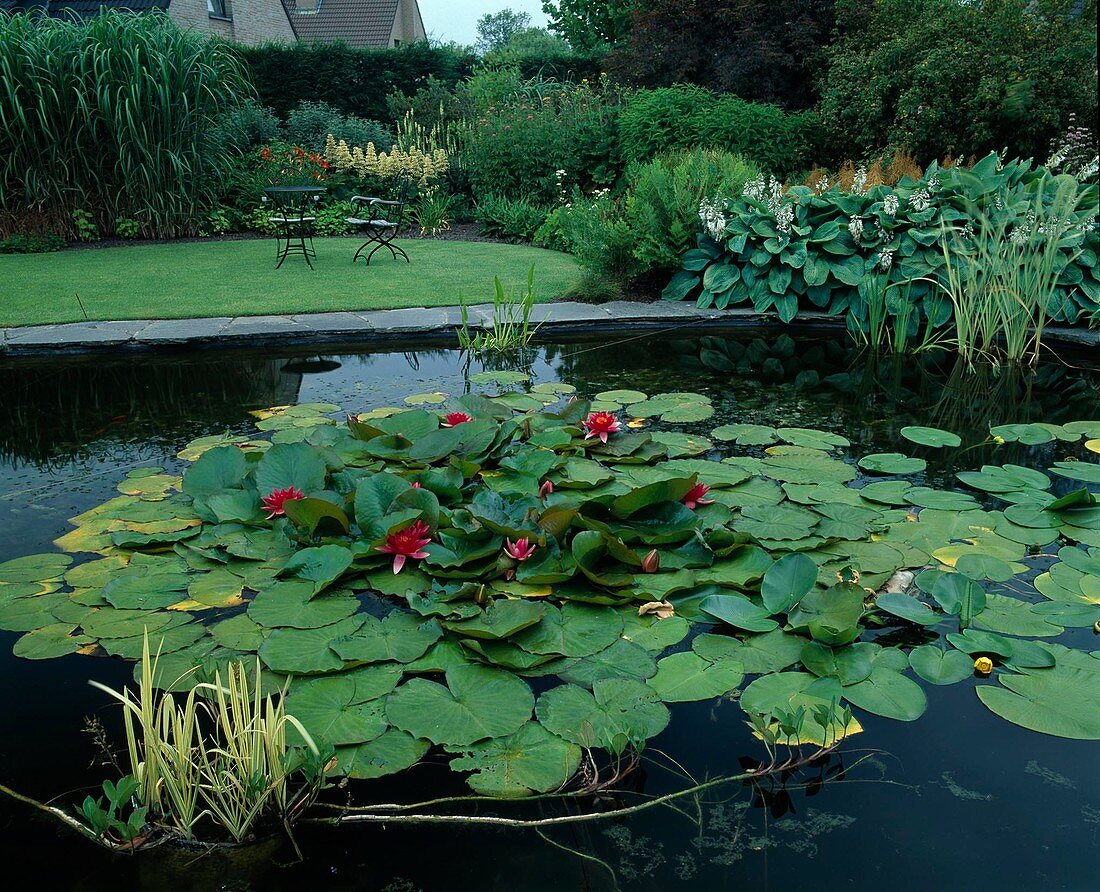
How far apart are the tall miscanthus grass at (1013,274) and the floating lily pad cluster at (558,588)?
5.44 feet

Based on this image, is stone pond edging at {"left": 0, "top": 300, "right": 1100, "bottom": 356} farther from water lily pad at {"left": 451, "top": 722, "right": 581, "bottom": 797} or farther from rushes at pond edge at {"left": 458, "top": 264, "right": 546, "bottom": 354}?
water lily pad at {"left": 451, "top": 722, "right": 581, "bottom": 797}

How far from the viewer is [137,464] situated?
3.36 metres

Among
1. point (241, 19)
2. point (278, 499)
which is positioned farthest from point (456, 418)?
point (241, 19)

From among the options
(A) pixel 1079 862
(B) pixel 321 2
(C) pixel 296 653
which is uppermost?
(B) pixel 321 2

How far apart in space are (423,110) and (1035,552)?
13.3m

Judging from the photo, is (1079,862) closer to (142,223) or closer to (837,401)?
(837,401)

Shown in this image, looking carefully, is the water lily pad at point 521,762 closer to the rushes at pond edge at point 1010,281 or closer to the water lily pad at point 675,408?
the water lily pad at point 675,408

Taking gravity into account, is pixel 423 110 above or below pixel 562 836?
above

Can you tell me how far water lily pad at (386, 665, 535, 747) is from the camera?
1.80 m

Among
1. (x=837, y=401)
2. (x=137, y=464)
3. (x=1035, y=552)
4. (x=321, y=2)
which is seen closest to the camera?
(x=1035, y=552)

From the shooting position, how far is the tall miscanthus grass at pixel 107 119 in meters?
7.96

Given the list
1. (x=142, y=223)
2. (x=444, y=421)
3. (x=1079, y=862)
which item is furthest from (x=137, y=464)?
(x=142, y=223)

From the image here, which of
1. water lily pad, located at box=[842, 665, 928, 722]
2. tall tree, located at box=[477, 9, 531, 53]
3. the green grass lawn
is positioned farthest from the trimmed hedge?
tall tree, located at box=[477, 9, 531, 53]

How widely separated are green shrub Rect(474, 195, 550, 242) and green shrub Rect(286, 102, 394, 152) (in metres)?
2.94
